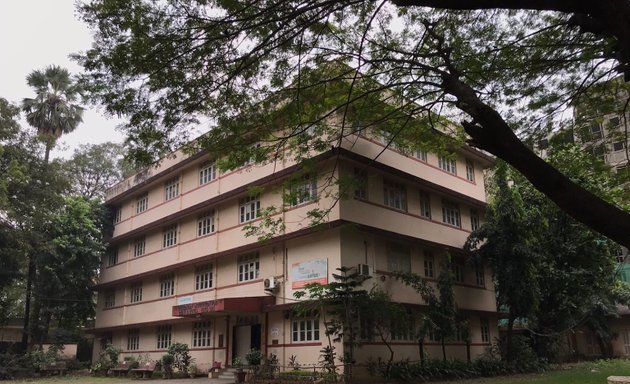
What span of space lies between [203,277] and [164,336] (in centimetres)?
408

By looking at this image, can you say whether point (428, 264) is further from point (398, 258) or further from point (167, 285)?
point (167, 285)

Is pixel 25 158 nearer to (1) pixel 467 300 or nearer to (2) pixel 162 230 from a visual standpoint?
(2) pixel 162 230

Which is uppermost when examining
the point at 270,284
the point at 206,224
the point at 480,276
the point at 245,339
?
the point at 206,224

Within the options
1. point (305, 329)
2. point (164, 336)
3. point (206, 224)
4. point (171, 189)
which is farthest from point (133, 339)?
point (305, 329)

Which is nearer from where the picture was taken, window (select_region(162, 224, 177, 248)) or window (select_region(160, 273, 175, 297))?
window (select_region(160, 273, 175, 297))

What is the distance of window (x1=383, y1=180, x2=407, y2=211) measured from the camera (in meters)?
20.2

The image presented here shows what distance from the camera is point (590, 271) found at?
72.2 ft

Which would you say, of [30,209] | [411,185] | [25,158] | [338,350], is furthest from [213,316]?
[25,158]

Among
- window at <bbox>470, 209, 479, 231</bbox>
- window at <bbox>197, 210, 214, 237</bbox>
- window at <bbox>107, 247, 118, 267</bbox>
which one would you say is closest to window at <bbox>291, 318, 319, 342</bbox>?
window at <bbox>197, 210, 214, 237</bbox>

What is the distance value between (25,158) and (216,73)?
75.3ft

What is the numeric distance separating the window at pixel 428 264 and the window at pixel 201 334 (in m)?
9.22

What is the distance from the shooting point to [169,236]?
86.1 feet

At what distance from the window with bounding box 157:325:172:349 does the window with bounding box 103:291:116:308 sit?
5.80m

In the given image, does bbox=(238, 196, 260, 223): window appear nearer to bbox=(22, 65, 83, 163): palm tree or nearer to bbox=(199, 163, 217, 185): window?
bbox=(199, 163, 217, 185): window
